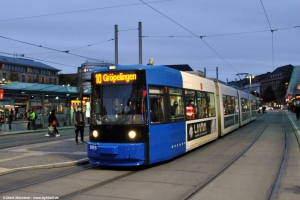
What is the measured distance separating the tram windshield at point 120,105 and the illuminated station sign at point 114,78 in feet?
0.45

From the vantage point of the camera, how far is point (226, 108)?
70.8ft

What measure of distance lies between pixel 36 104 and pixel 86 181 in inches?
1011

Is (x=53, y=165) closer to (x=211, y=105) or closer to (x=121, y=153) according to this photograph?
(x=121, y=153)

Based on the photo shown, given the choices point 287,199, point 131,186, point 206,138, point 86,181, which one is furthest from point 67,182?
point 206,138

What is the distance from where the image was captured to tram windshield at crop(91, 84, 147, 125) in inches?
401

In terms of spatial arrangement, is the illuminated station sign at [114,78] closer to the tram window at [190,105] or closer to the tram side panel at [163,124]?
the tram side panel at [163,124]

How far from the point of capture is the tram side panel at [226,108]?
64.8 feet

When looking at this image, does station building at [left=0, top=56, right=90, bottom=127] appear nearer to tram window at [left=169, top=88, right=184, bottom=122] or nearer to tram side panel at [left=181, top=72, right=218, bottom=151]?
tram side panel at [left=181, top=72, right=218, bottom=151]

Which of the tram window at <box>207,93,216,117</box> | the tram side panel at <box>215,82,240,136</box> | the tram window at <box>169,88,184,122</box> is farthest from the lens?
the tram side panel at <box>215,82,240,136</box>

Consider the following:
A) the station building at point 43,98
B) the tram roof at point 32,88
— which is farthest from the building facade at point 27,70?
the tram roof at point 32,88

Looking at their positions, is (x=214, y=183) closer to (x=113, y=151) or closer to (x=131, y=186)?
(x=131, y=186)

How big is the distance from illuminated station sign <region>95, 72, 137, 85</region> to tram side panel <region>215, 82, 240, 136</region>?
9.99 m

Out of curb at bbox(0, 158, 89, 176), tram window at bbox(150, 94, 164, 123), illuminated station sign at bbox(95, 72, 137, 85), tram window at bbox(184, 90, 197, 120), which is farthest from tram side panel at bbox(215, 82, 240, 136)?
illuminated station sign at bbox(95, 72, 137, 85)

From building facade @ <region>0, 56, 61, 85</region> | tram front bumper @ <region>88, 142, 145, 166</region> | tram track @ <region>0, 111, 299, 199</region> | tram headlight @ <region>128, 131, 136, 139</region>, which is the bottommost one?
tram track @ <region>0, 111, 299, 199</region>
